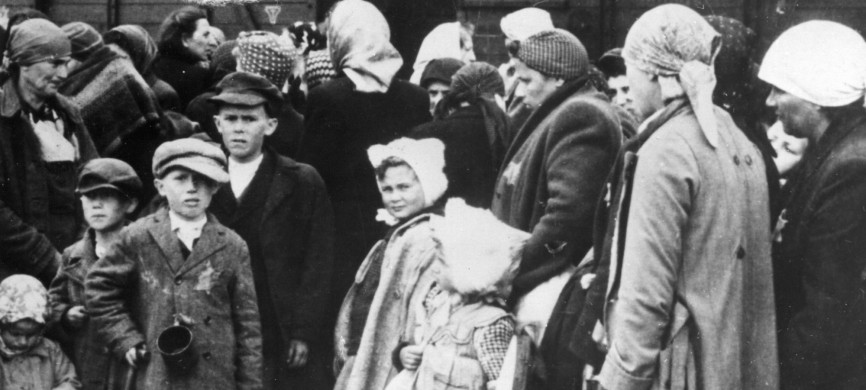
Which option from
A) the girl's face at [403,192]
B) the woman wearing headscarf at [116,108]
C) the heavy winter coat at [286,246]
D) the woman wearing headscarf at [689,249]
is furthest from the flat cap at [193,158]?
the woman wearing headscarf at [689,249]

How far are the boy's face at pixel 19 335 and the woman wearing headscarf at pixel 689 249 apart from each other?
251cm

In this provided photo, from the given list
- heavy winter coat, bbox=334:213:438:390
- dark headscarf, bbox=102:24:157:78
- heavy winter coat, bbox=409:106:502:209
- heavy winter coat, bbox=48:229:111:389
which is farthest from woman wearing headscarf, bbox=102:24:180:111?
heavy winter coat, bbox=334:213:438:390

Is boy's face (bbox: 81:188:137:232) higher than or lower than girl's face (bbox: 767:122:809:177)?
lower

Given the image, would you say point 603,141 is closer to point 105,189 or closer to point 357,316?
point 357,316

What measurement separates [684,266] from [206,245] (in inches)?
78.4

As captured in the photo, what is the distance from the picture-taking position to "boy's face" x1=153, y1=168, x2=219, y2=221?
5.28 meters

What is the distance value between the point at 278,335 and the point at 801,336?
2248 mm

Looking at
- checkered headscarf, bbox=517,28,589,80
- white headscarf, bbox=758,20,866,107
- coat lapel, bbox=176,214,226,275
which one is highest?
white headscarf, bbox=758,20,866,107

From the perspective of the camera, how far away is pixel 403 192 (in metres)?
5.54

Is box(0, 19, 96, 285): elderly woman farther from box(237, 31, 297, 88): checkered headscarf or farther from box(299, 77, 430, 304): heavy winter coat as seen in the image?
box(299, 77, 430, 304): heavy winter coat

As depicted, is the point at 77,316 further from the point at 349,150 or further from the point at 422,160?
the point at 422,160

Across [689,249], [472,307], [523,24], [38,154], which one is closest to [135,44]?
[38,154]

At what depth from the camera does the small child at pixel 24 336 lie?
545 centimetres

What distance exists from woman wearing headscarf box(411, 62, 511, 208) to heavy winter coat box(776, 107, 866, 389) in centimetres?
177
